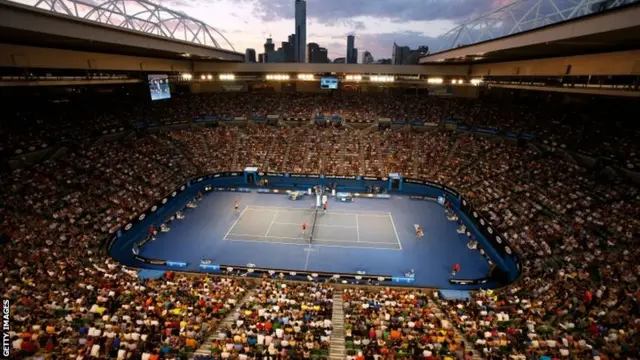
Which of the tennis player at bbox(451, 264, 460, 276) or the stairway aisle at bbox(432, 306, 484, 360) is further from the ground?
the stairway aisle at bbox(432, 306, 484, 360)

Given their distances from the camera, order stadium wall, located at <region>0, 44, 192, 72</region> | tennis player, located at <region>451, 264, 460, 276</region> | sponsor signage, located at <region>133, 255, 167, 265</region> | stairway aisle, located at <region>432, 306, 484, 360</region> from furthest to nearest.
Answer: sponsor signage, located at <region>133, 255, 167, 265</region> → tennis player, located at <region>451, 264, 460, 276</region> → stadium wall, located at <region>0, 44, 192, 72</region> → stairway aisle, located at <region>432, 306, 484, 360</region>

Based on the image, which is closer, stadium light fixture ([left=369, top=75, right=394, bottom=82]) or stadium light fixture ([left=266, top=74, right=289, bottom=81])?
stadium light fixture ([left=266, top=74, right=289, bottom=81])

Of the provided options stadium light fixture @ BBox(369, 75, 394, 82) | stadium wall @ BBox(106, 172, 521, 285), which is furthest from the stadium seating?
stadium light fixture @ BBox(369, 75, 394, 82)

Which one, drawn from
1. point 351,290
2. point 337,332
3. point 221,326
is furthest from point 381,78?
point 221,326

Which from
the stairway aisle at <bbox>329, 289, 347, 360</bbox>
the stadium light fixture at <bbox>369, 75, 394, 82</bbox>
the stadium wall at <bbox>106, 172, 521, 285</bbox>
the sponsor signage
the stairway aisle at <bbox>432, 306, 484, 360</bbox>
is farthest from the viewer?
the stadium light fixture at <bbox>369, 75, 394, 82</bbox>

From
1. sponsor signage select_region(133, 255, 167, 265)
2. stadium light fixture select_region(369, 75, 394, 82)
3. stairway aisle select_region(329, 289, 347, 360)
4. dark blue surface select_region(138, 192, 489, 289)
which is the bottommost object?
dark blue surface select_region(138, 192, 489, 289)

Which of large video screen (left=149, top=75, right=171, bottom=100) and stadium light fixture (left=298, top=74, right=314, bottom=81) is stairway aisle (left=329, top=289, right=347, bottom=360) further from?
stadium light fixture (left=298, top=74, right=314, bottom=81)

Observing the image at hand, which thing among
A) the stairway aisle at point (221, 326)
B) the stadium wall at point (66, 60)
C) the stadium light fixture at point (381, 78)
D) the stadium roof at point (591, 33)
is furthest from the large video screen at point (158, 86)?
the stadium roof at point (591, 33)

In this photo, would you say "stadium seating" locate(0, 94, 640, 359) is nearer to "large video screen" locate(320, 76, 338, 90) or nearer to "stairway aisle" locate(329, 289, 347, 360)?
"stairway aisle" locate(329, 289, 347, 360)
